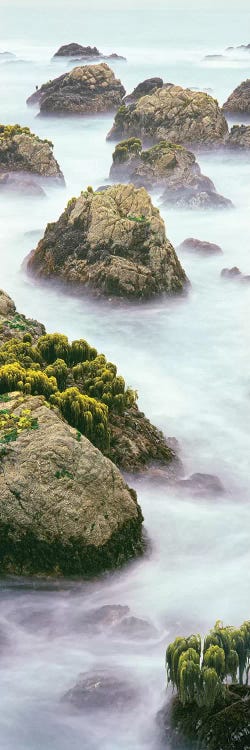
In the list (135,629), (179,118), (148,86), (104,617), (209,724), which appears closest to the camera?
(209,724)

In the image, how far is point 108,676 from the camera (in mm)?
12320

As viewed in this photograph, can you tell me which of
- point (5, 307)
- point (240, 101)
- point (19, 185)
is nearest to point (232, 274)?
point (5, 307)

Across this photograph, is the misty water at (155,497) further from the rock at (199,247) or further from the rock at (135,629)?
the rock at (199,247)

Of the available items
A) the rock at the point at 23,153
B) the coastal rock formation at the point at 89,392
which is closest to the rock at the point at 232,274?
the coastal rock formation at the point at 89,392

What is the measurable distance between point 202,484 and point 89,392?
3.08m

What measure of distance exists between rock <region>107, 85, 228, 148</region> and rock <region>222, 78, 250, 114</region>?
24.2ft

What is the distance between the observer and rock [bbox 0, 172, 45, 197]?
41562 mm

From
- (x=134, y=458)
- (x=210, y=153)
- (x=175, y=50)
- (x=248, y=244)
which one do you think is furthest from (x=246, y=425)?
(x=175, y=50)

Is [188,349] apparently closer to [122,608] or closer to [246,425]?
[246,425]

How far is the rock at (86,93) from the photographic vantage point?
196ft

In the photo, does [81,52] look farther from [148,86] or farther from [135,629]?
[135,629]

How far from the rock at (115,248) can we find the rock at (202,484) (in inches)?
424

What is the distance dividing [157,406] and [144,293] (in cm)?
653

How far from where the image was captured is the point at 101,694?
1197 centimetres
